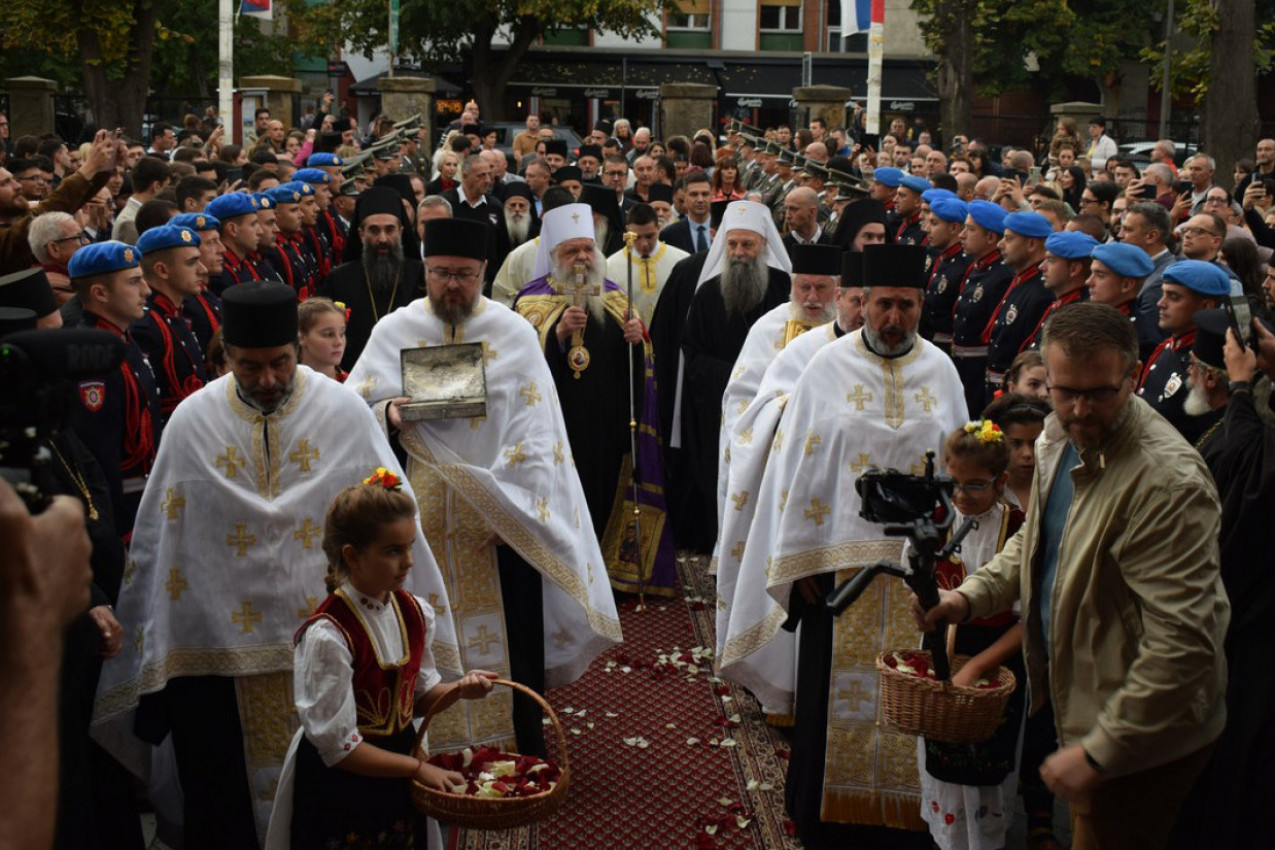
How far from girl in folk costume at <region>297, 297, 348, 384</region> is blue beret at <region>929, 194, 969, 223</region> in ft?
19.6

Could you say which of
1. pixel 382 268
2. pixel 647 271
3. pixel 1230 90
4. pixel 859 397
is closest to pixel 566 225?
pixel 382 268

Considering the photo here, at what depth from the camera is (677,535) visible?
981 cm

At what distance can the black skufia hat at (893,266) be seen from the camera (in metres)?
5.76

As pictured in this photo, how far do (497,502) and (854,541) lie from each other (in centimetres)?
145

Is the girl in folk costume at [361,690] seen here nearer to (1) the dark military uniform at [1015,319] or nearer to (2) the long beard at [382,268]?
(2) the long beard at [382,268]

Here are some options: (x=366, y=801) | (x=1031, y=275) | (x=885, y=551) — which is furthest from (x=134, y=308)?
(x=1031, y=275)

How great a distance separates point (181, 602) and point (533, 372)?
188 cm

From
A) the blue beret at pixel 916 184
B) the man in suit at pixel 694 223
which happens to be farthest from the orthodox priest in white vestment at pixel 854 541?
the blue beret at pixel 916 184

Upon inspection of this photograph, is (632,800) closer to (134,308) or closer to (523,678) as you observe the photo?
(523,678)

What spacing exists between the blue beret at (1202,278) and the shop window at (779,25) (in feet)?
147

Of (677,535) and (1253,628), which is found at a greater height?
(1253,628)

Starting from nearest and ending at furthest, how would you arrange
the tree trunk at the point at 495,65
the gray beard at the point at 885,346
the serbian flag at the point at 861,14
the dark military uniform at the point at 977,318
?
1. the gray beard at the point at 885,346
2. the dark military uniform at the point at 977,318
3. the serbian flag at the point at 861,14
4. the tree trunk at the point at 495,65

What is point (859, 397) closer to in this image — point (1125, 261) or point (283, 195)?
point (1125, 261)

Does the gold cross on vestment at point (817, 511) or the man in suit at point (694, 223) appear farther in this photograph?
the man in suit at point (694, 223)
